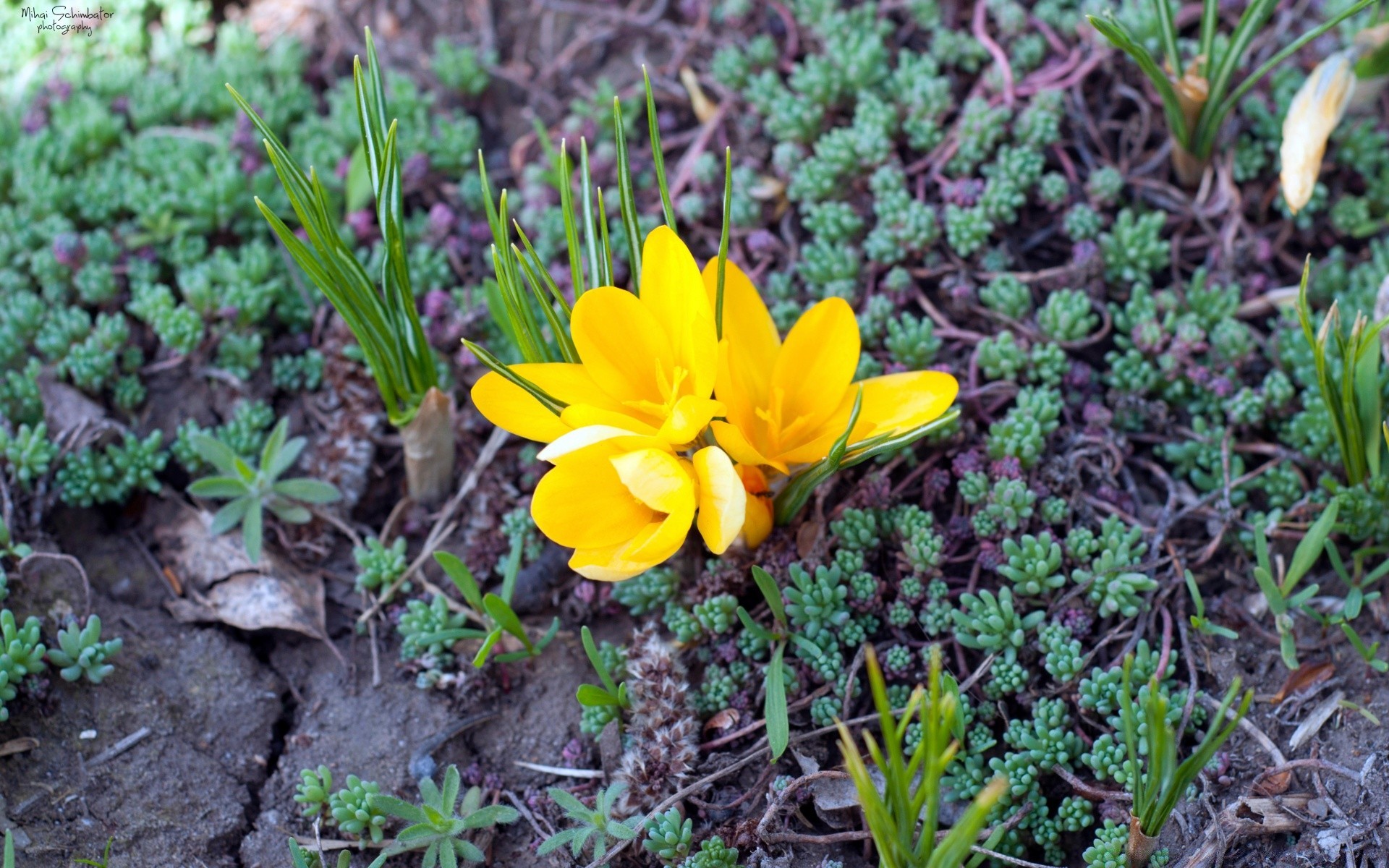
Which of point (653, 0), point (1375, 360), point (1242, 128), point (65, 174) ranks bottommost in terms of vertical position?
point (1375, 360)

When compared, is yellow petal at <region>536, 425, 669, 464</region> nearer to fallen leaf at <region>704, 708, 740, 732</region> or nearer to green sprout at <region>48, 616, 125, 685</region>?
fallen leaf at <region>704, 708, 740, 732</region>

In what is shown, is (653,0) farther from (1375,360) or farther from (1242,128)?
(1375,360)

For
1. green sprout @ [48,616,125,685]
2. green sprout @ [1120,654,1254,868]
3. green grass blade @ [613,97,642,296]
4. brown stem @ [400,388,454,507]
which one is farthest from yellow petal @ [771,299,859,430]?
green sprout @ [48,616,125,685]

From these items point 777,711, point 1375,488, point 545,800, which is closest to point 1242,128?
point 1375,488

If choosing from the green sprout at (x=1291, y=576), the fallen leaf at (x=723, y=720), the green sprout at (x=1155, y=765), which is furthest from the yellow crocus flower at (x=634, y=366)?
the green sprout at (x=1291, y=576)

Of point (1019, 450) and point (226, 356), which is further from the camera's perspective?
point (226, 356)

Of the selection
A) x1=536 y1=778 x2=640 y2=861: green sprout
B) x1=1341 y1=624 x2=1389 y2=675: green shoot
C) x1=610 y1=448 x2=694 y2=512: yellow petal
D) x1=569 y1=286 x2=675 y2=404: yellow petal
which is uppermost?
x1=569 y1=286 x2=675 y2=404: yellow petal

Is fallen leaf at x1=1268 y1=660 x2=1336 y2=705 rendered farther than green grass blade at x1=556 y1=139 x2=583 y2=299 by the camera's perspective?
Yes
